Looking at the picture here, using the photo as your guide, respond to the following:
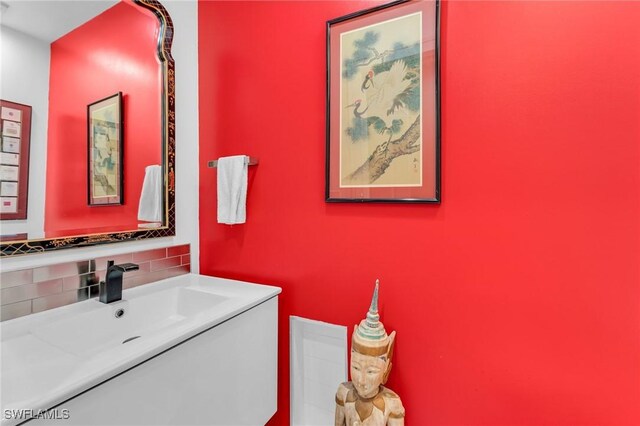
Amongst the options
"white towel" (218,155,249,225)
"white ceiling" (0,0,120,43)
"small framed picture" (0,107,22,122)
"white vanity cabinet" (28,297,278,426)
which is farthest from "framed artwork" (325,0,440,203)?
"small framed picture" (0,107,22,122)

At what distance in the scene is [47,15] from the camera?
1014 millimetres

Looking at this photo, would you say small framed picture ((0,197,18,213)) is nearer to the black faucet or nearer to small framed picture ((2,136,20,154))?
small framed picture ((2,136,20,154))

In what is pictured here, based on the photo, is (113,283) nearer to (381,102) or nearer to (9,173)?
(9,173)

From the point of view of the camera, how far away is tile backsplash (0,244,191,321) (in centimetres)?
93

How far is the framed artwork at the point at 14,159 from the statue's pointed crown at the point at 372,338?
Result: 1209 mm

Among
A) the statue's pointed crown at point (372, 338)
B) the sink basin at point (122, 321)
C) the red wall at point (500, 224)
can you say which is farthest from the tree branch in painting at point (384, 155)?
the sink basin at point (122, 321)

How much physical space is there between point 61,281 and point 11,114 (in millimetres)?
575

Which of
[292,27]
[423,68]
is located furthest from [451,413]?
[292,27]

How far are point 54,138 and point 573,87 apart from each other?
173 cm

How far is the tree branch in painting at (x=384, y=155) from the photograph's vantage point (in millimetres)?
1069

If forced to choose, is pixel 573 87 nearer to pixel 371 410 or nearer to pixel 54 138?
pixel 371 410

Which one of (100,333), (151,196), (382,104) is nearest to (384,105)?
(382,104)

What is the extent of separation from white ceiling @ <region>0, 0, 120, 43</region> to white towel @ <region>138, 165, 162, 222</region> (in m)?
0.56

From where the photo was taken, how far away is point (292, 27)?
1307 mm
